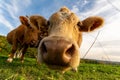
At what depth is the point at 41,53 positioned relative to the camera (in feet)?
18.2

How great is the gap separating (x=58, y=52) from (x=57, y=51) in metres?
0.03

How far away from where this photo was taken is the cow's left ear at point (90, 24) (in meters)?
8.22

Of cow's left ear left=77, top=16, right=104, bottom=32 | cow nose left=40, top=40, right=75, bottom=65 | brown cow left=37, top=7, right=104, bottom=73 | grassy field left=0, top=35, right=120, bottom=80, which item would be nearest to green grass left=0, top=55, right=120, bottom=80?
grassy field left=0, top=35, right=120, bottom=80

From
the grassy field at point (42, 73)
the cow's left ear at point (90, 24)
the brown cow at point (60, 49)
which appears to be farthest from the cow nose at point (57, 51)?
the grassy field at point (42, 73)

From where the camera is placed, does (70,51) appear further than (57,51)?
Yes

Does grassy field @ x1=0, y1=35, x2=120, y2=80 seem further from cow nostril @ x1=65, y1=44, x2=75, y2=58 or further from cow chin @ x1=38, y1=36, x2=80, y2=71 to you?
cow nostril @ x1=65, y1=44, x2=75, y2=58

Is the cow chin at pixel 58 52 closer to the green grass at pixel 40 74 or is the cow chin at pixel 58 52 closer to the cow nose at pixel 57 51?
the cow nose at pixel 57 51

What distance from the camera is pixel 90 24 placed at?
8.34m

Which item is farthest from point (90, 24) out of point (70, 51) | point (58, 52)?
point (58, 52)

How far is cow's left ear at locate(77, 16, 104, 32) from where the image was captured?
8217 mm

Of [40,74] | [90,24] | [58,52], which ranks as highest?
[90,24]

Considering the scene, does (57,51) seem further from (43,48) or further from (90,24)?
(90,24)

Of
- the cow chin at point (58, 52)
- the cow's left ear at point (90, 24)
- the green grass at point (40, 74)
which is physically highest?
the cow's left ear at point (90, 24)

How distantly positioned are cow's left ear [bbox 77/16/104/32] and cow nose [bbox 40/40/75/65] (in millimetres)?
2647
